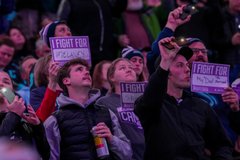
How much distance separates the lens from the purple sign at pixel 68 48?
7.32 m

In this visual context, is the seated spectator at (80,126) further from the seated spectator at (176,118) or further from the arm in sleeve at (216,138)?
the arm in sleeve at (216,138)

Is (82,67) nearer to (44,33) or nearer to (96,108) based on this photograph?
(96,108)

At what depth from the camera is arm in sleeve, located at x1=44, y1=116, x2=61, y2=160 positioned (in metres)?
6.42

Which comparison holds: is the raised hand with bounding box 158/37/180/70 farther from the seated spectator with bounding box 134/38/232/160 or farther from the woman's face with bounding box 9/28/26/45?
the woman's face with bounding box 9/28/26/45

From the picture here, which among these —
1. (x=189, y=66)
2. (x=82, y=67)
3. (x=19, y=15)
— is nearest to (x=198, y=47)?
(x=189, y=66)

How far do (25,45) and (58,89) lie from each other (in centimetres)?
385

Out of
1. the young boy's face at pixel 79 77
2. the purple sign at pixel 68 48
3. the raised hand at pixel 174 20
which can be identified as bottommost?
the young boy's face at pixel 79 77

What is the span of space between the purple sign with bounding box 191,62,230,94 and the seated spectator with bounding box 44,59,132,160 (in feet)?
2.67

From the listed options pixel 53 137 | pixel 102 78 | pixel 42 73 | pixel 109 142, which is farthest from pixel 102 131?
pixel 102 78

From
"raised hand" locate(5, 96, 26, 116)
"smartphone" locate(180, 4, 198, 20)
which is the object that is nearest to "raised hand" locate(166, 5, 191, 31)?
"smartphone" locate(180, 4, 198, 20)

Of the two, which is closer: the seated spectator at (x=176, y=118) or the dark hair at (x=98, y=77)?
the seated spectator at (x=176, y=118)

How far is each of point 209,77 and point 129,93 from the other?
754 millimetres

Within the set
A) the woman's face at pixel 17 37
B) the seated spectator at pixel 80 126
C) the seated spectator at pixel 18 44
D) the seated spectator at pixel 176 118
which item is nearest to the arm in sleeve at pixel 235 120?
the seated spectator at pixel 176 118

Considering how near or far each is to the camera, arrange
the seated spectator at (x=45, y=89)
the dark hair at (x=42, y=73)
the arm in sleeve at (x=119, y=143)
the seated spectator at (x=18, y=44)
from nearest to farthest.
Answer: the arm in sleeve at (x=119, y=143) → the seated spectator at (x=45, y=89) → the dark hair at (x=42, y=73) → the seated spectator at (x=18, y=44)
